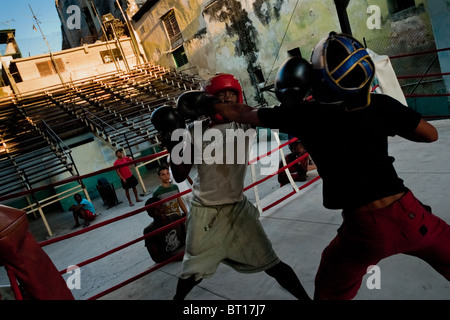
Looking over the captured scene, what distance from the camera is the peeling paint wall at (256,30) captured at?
8422mm

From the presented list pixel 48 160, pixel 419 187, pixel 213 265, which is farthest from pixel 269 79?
pixel 213 265

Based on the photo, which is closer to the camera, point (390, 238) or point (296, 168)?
point (390, 238)

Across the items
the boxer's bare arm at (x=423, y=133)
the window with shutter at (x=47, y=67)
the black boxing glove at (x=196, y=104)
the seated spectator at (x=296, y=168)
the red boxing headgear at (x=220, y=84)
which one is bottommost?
the seated spectator at (x=296, y=168)

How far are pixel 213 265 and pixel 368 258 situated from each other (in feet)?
3.34

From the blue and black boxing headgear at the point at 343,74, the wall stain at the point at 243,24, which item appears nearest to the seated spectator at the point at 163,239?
the blue and black boxing headgear at the point at 343,74

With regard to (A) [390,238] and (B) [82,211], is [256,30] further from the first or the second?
(A) [390,238]

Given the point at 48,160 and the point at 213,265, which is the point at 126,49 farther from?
the point at 213,265

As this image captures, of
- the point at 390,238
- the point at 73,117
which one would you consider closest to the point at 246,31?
the point at 73,117

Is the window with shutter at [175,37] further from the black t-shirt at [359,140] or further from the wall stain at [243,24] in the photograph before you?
the black t-shirt at [359,140]

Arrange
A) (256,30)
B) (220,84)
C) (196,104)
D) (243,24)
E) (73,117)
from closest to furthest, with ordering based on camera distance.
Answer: (196,104)
(220,84)
(256,30)
(243,24)
(73,117)

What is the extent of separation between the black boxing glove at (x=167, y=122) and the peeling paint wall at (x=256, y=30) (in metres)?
8.41

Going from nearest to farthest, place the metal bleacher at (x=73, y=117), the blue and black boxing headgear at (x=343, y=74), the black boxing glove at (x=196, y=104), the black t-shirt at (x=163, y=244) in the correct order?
the blue and black boxing headgear at (x=343, y=74) < the black boxing glove at (x=196, y=104) < the black t-shirt at (x=163, y=244) < the metal bleacher at (x=73, y=117)

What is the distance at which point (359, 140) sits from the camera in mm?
1234

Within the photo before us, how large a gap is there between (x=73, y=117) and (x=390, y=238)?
14.6 m
